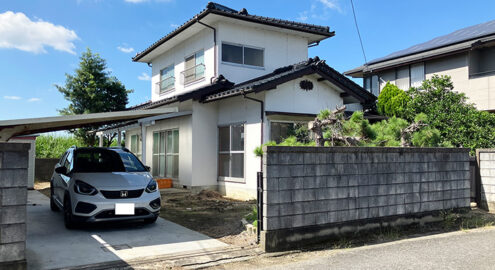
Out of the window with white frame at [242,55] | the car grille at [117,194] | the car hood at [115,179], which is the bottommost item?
the car grille at [117,194]

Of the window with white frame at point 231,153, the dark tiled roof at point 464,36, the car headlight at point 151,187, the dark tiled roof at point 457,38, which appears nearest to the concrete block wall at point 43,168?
the window with white frame at point 231,153

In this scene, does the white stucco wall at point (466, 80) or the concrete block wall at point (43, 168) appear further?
the concrete block wall at point (43, 168)

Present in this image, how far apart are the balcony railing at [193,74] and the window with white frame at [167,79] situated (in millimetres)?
1049

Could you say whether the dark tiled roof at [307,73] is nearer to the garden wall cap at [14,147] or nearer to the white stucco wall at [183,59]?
the white stucco wall at [183,59]

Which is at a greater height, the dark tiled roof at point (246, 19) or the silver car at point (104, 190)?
the dark tiled roof at point (246, 19)

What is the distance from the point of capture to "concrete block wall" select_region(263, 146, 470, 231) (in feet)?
17.6

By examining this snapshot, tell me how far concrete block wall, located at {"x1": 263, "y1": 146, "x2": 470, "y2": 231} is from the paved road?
0.63m

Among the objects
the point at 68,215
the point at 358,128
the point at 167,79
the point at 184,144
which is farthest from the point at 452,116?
the point at 68,215

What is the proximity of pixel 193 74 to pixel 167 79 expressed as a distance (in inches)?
95.8

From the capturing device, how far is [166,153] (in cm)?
1385

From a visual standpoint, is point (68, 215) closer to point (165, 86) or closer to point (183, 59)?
point (183, 59)

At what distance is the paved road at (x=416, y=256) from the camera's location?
471cm

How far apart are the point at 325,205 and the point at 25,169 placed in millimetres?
4098

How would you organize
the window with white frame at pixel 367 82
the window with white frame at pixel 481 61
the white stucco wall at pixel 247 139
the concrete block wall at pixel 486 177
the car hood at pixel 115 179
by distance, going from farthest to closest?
the window with white frame at pixel 367 82 → the window with white frame at pixel 481 61 → the white stucco wall at pixel 247 139 → the concrete block wall at pixel 486 177 → the car hood at pixel 115 179
